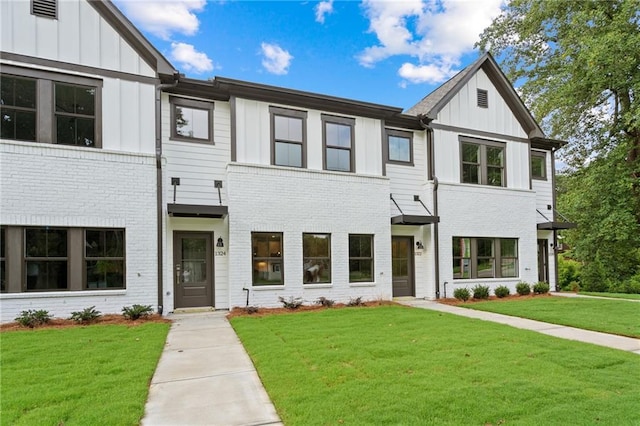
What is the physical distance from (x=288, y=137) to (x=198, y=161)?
8.90 feet

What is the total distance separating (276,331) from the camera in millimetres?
7438

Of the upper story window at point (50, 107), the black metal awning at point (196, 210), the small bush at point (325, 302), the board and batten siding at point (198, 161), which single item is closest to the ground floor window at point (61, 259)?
the black metal awning at point (196, 210)

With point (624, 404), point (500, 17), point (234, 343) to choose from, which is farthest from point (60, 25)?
point (500, 17)

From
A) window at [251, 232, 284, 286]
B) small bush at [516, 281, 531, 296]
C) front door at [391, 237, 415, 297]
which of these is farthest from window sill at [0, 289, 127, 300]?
small bush at [516, 281, 531, 296]

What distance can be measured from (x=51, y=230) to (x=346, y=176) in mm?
7765

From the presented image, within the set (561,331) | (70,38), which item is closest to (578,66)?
(561,331)

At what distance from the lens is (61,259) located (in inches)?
344

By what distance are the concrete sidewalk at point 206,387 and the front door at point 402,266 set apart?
7.25 m

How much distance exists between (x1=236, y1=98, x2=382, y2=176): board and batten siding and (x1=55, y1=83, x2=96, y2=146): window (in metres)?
3.56

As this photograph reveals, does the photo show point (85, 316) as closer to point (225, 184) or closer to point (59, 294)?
point (59, 294)

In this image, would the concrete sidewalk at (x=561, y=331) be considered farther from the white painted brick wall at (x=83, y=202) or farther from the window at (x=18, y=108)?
the window at (x=18, y=108)

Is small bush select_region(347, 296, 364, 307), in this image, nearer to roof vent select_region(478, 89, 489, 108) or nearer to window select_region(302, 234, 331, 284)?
window select_region(302, 234, 331, 284)

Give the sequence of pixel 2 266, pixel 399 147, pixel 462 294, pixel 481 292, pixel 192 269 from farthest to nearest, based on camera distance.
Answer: pixel 399 147, pixel 481 292, pixel 462 294, pixel 192 269, pixel 2 266

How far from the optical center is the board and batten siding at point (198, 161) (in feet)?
33.4
